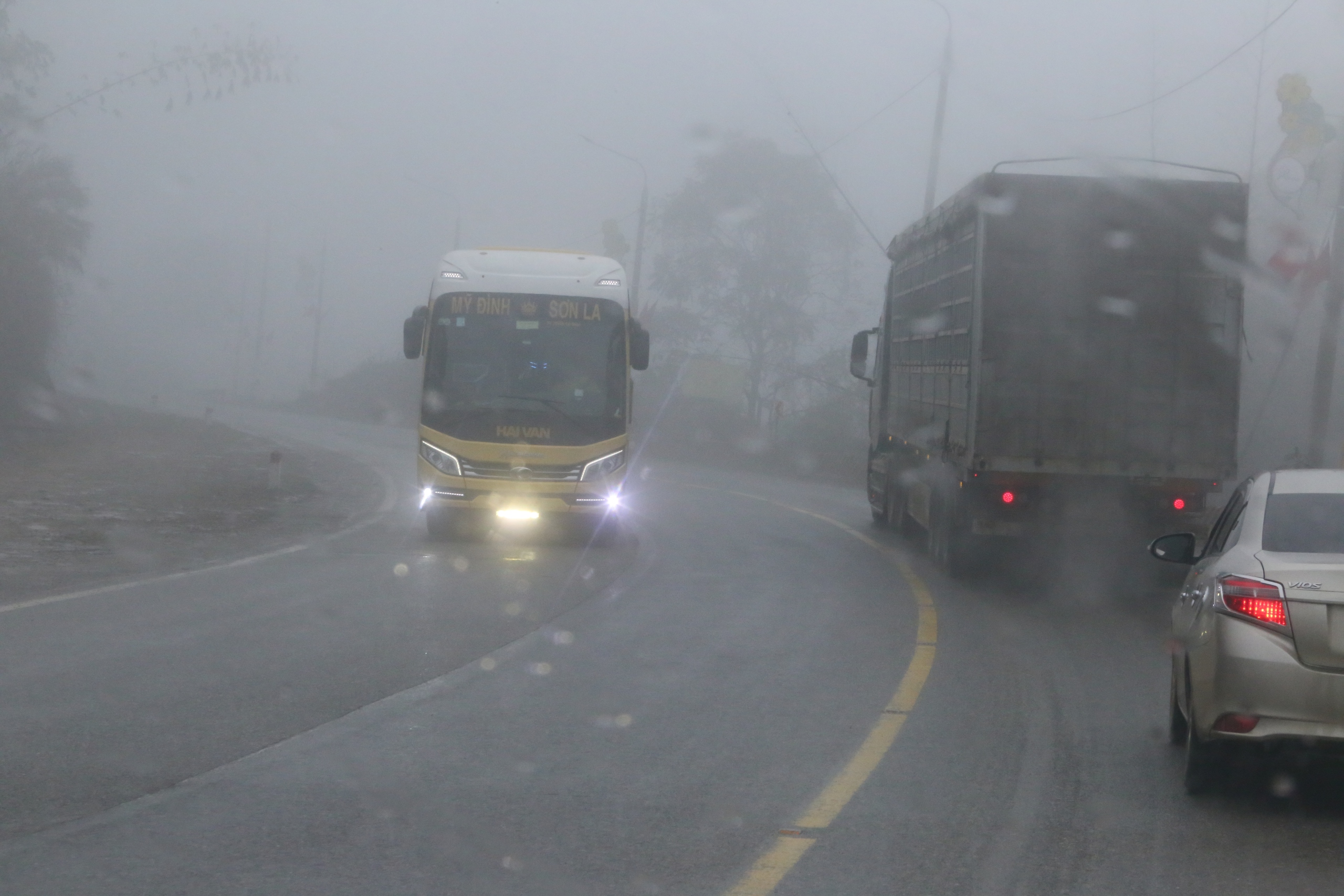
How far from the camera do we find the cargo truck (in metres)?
12.8

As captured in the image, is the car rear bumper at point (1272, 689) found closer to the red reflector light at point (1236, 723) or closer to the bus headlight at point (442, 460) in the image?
the red reflector light at point (1236, 723)

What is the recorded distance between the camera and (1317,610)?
5.48m

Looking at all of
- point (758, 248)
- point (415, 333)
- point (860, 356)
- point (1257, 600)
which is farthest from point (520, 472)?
point (758, 248)

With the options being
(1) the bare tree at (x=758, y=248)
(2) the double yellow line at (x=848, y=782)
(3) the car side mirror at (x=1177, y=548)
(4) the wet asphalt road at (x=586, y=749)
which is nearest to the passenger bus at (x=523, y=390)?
(4) the wet asphalt road at (x=586, y=749)

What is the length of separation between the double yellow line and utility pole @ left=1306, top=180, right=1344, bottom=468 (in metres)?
10.9

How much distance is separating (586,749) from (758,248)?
44213mm

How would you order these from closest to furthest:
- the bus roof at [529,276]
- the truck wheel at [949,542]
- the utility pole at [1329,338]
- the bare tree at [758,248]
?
the truck wheel at [949,542] → the bus roof at [529,276] → the utility pole at [1329,338] → the bare tree at [758,248]

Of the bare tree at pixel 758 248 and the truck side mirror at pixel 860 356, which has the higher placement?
the bare tree at pixel 758 248

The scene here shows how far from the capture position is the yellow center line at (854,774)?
16.5 feet

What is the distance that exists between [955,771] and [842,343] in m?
43.9

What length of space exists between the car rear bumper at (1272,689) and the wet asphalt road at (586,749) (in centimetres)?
45

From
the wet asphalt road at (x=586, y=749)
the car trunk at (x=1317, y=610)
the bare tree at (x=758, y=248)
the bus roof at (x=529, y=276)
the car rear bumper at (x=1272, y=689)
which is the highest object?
the bare tree at (x=758, y=248)

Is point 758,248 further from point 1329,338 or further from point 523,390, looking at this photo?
point 523,390

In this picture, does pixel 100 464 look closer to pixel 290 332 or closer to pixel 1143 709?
pixel 1143 709
